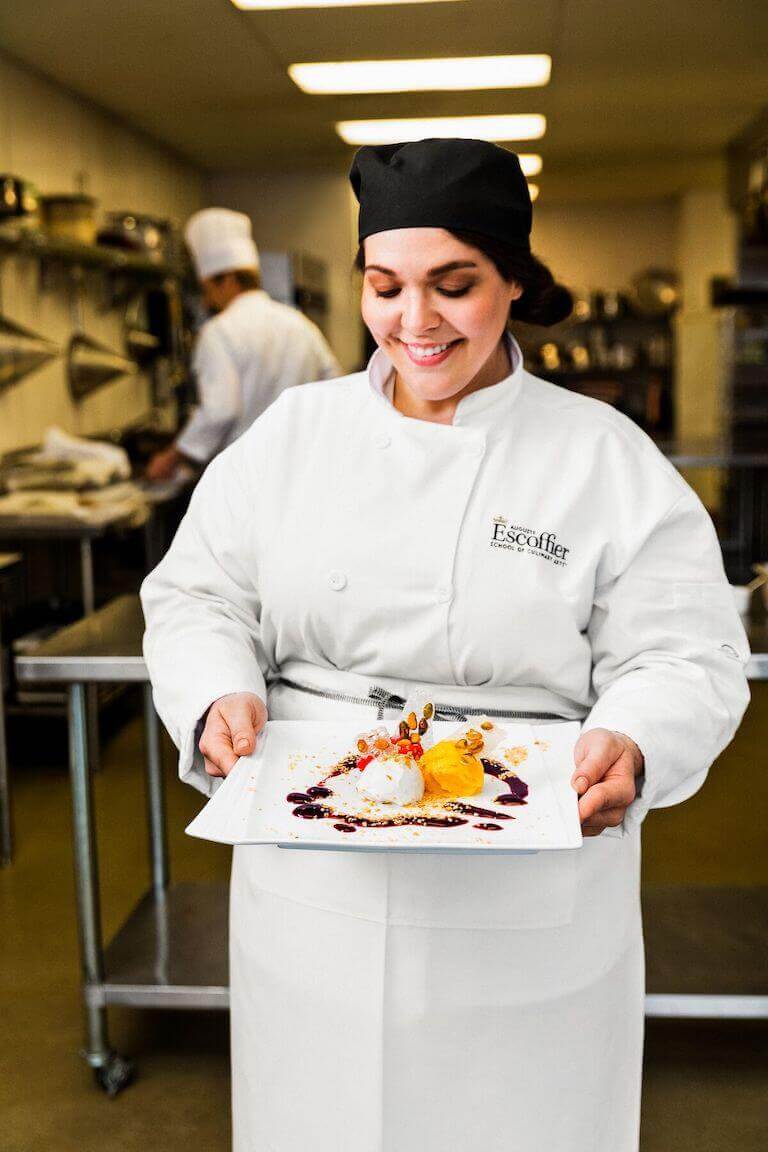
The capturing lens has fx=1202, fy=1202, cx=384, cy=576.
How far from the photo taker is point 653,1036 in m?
2.29

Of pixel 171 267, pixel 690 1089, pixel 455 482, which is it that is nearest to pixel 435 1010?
pixel 455 482

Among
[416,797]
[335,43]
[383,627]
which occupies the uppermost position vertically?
[335,43]

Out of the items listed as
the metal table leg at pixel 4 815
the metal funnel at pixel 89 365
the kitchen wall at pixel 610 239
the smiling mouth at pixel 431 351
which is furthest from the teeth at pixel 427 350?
the kitchen wall at pixel 610 239

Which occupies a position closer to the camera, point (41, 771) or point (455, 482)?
point (455, 482)

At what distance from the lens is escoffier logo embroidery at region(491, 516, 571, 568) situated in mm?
1233

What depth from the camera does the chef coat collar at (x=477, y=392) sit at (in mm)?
1283

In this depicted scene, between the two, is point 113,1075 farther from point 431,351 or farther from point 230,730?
point 431,351

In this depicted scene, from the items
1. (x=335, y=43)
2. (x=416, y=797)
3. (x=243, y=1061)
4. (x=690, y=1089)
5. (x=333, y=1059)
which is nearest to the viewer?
(x=416, y=797)

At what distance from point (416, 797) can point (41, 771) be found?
296cm

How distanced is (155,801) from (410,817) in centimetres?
151

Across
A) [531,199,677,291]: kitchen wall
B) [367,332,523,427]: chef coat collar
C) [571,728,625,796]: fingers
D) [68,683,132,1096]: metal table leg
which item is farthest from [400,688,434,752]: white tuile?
[531,199,677,291]: kitchen wall

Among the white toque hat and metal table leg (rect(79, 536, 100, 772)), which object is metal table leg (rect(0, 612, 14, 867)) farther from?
the white toque hat

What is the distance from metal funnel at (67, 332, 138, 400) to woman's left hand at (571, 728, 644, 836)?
15.0ft

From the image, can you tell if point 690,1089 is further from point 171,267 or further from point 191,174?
point 191,174
